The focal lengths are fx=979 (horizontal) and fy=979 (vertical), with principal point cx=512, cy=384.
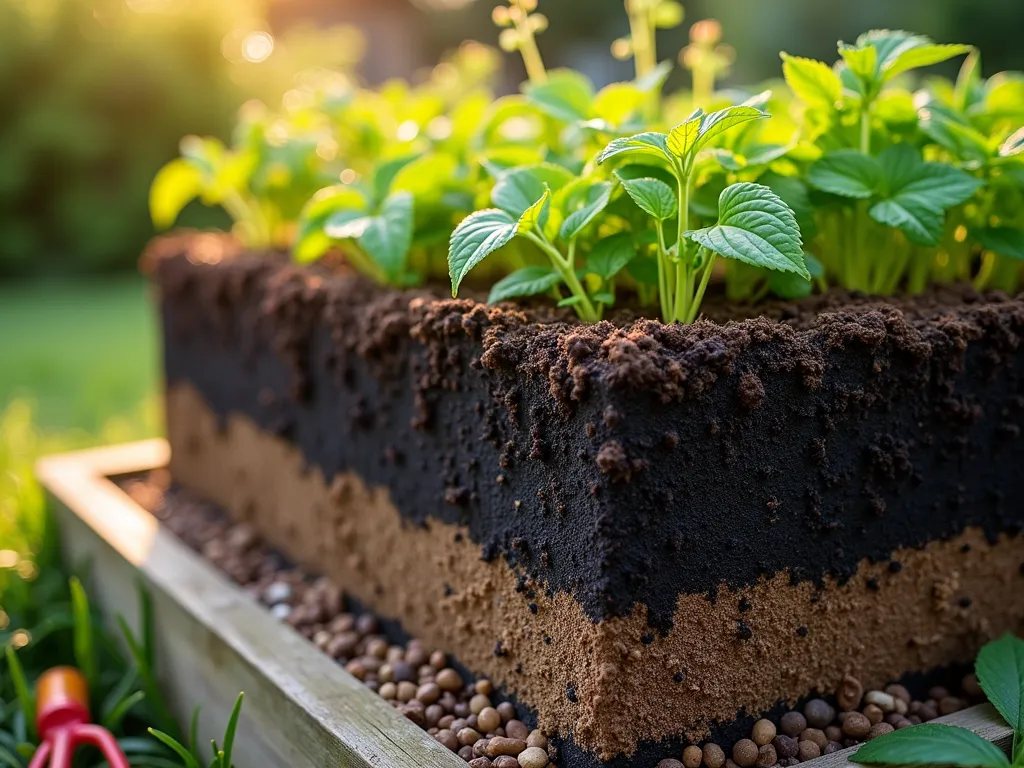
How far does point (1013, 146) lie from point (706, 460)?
600mm

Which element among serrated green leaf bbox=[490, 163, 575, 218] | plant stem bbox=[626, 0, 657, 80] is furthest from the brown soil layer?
plant stem bbox=[626, 0, 657, 80]

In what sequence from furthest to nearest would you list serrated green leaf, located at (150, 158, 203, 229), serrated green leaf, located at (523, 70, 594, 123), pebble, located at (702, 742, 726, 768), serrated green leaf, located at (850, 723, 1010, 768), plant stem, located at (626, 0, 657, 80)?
serrated green leaf, located at (150, 158, 203, 229), plant stem, located at (626, 0, 657, 80), serrated green leaf, located at (523, 70, 594, 123), pebble, located at (702, 742, 726, 768), serrated green leaf, located at (850, 723, 1010, 768)

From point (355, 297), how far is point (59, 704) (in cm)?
74

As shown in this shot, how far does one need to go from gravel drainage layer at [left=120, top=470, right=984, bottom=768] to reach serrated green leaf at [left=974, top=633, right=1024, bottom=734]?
0.08 meters

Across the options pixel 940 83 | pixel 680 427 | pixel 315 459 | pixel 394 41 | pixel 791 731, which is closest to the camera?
pixel 680 427

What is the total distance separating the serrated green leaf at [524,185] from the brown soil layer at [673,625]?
39 cm

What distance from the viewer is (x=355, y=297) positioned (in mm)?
1388

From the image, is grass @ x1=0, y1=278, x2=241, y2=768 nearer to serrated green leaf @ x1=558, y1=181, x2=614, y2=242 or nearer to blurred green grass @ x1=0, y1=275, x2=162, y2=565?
blurred green grass @ x1=0, y1=275, x2=162, y2=565

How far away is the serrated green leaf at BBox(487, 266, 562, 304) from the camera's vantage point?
1.12 metres

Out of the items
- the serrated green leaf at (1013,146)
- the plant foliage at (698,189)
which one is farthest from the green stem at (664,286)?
the serrated green leaf at (1013,146)

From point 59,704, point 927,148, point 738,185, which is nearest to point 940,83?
point 927,148

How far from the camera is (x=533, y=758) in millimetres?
1031

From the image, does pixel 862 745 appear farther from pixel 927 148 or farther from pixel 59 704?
pixel 59 704

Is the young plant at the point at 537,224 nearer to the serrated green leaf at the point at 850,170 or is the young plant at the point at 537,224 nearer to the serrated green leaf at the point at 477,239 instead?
the serrated green leaf at the point at 477,239
